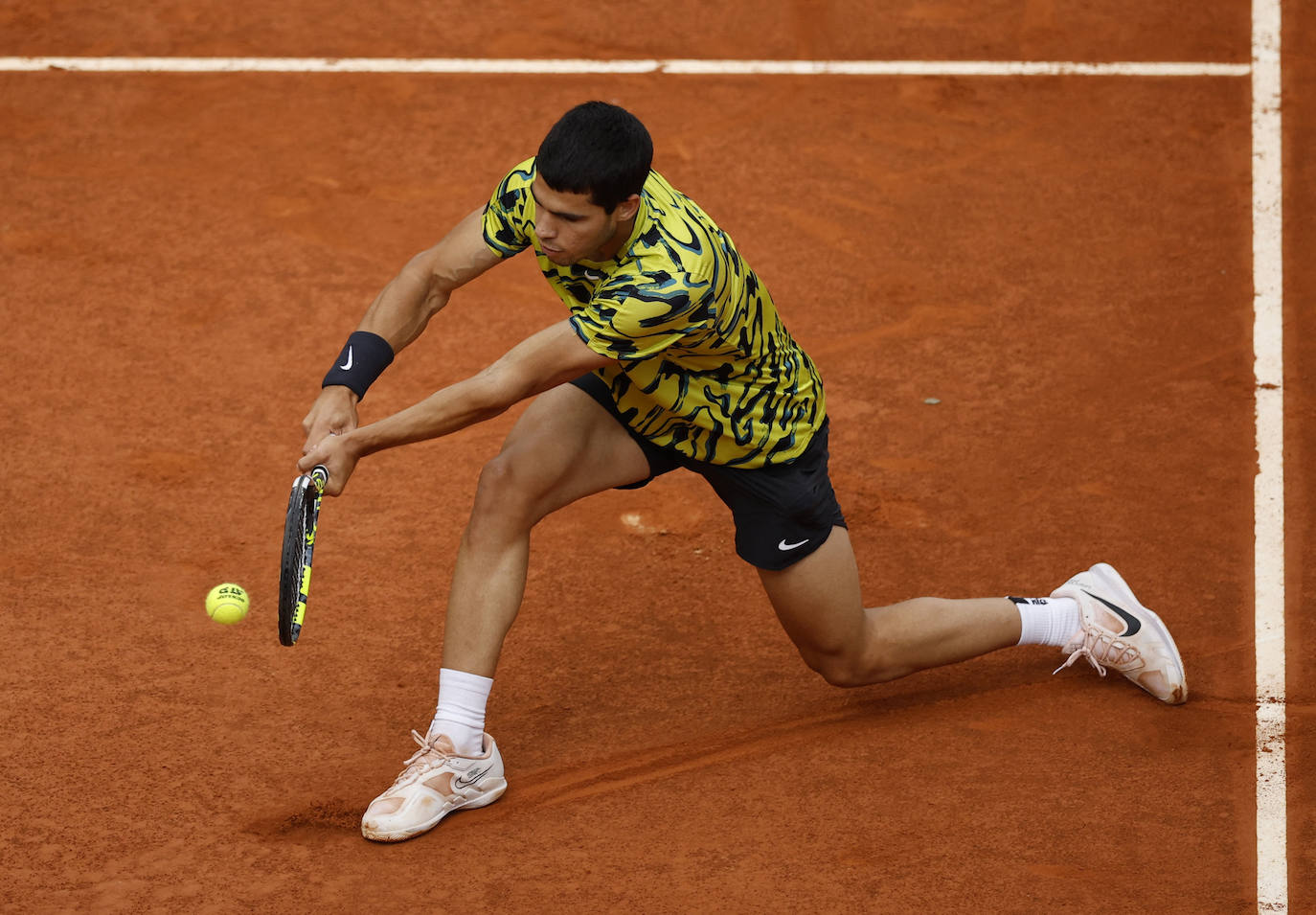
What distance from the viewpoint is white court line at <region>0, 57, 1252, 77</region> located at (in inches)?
351

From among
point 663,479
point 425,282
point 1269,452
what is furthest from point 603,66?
point 425,282

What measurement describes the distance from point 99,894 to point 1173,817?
300 cm

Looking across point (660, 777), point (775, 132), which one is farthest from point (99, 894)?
point (775, 132)


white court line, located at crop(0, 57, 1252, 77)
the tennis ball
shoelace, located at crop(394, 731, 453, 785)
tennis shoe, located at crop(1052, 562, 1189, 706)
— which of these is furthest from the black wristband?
white court line, located at crop(0, 57, 1252, 77)

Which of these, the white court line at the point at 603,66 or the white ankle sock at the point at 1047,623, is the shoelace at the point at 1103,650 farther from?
the white court line at the point at 603,66

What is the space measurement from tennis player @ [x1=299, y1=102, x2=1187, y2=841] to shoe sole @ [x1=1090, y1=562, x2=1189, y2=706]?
0.61m

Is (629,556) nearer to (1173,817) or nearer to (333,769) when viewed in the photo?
(333,769)

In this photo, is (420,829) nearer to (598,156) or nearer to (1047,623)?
(598,156)

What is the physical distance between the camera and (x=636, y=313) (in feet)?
13.6

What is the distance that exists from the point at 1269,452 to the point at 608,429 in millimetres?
2940

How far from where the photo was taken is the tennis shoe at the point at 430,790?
15.3 feet

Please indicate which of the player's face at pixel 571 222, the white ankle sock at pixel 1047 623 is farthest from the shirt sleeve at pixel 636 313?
the white ankle sock at pixel 1047 623

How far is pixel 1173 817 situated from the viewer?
15.6ft

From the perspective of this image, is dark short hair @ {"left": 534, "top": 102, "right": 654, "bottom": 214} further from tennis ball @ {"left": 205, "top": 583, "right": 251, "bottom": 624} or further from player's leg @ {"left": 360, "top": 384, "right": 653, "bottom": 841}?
tennis ball @ {"left": 205, "top": 583, "right": 251, "bottom": 624}
